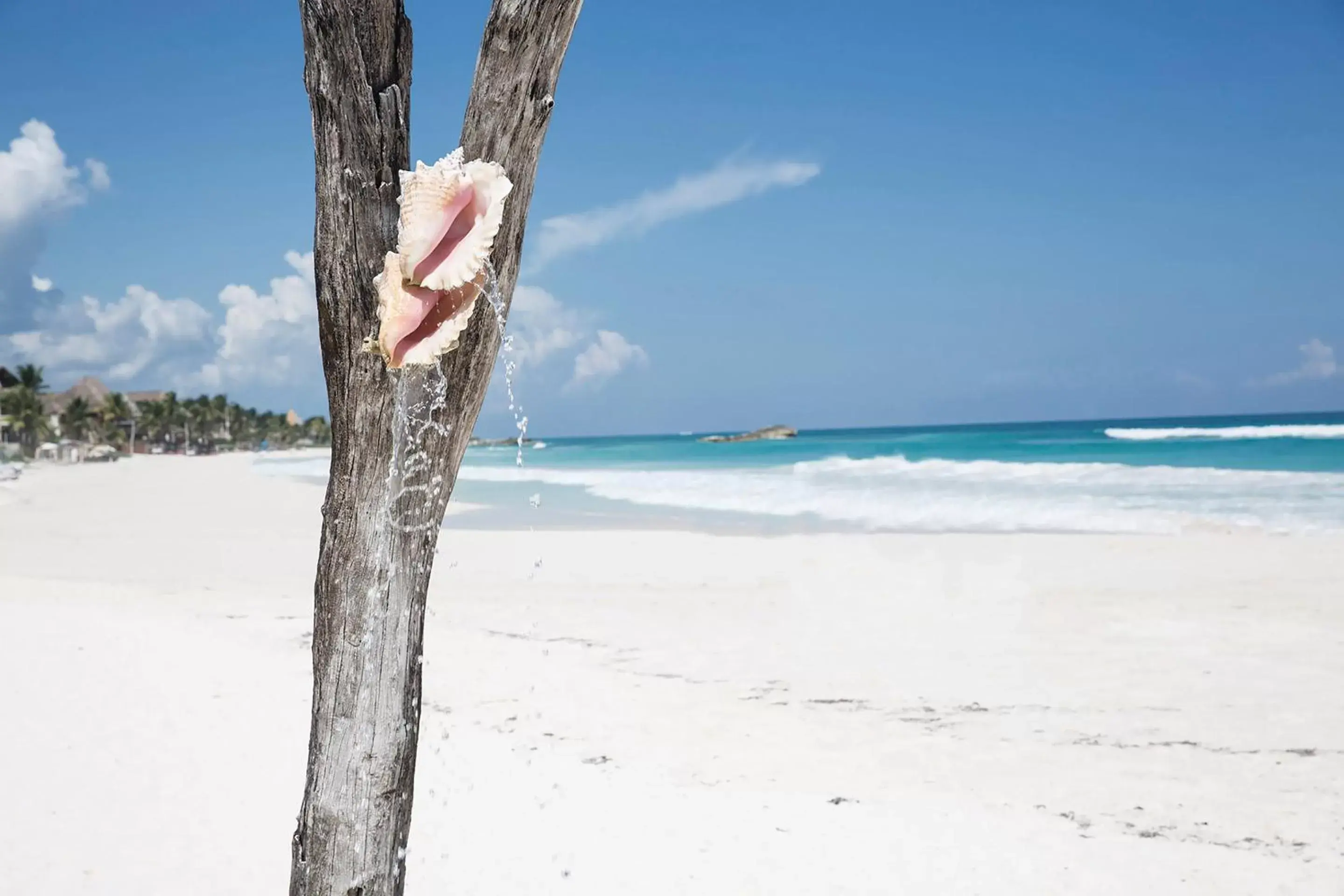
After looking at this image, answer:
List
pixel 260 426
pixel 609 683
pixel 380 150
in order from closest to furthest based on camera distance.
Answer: pixel 380 150 < pixel 609 683 < pixel 260 426

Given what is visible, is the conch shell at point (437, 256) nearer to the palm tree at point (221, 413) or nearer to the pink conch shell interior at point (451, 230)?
the pink conch shell interior at point (451, 230)

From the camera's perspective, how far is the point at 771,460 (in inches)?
1811

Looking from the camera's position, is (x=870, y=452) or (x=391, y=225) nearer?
(x=391, y=225)

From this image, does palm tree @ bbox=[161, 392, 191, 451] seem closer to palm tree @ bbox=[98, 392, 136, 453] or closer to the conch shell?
palm tree @ bbox=[98, 392, 136, 453]

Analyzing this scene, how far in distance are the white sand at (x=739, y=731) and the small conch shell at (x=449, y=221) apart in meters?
2.65

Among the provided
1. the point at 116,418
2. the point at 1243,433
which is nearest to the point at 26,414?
the point at 116,418

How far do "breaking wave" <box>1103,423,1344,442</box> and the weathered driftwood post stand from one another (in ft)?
175

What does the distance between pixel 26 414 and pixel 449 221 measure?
66.2 m

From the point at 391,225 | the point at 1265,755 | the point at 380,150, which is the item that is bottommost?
the point at 1265,755

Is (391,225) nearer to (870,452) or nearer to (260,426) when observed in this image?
(870,452)

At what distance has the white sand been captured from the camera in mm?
3750

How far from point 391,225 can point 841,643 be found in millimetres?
6334

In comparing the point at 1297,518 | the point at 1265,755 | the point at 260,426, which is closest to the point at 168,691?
the point at 1265,755

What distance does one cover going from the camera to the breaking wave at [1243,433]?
49.4 m
